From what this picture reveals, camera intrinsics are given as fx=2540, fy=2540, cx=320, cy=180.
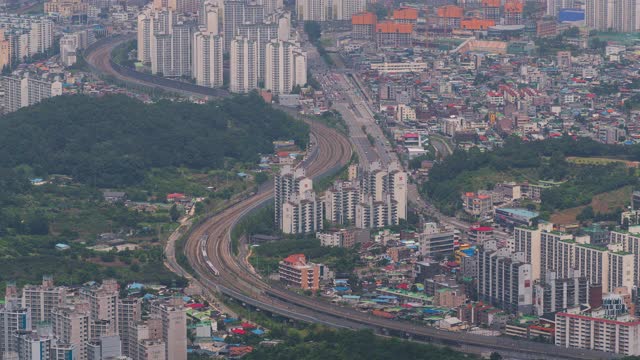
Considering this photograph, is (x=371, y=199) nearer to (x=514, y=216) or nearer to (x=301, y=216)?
(x=301, y=216)

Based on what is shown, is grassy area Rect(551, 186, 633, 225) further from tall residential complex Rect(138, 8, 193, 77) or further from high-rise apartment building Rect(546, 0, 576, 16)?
high-rise apartment building Rect(546, 0, 576, 16)

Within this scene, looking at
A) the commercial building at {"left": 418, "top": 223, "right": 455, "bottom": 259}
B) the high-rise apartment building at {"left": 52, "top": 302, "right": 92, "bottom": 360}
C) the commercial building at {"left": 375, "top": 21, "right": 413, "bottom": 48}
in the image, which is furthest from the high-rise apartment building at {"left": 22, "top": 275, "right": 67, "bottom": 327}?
the commercial building at {"left": 375, "top": 21, "right": 413, "bottom": 48}

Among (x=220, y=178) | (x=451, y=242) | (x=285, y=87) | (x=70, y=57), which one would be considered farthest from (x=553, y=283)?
(x=70, y=57)

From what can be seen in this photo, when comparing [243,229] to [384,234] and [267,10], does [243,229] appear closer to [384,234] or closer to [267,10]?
[384,234]

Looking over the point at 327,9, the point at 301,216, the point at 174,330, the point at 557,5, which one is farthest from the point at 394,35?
the point at 174,330

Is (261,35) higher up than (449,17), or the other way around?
(261,35)

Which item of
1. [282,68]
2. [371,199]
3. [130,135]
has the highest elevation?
[282,68]
